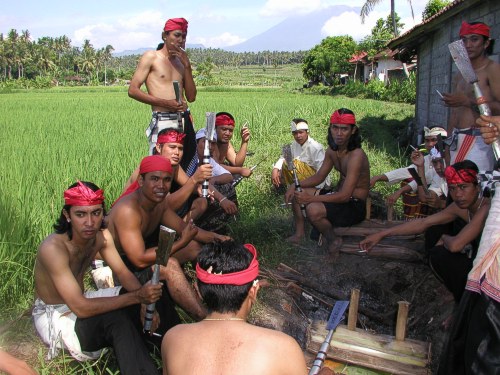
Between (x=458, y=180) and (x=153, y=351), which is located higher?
(x=458, y=180)

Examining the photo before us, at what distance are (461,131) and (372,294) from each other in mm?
1429

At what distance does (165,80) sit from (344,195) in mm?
1814

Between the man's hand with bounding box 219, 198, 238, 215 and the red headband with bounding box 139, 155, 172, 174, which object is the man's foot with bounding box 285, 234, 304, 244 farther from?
the red headband with bounding box 139, 155, 172, 174

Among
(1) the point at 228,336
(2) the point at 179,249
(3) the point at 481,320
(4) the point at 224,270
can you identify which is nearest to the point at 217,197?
(2) the point at 179,249

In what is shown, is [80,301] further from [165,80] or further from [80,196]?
→ [165,80]

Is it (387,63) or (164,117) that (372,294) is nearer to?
(164,117)


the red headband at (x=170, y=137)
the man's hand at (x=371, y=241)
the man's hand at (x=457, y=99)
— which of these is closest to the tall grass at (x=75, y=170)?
the man's hand at (x=371, y=241)

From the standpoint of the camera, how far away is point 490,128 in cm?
261

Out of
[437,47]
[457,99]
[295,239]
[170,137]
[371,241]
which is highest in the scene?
[437,47]

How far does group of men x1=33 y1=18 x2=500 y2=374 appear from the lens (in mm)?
1637

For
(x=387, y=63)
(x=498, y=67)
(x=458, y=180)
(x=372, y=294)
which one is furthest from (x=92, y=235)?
(x=387, y=63)

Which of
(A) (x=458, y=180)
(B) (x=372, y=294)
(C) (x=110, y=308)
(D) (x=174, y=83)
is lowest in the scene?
(B) (x=372, y=294)

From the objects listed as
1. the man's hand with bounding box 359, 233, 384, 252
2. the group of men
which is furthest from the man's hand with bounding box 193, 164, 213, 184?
the man's hand with bounding box 359, 233, 384, 252

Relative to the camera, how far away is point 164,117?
4.36 meters
